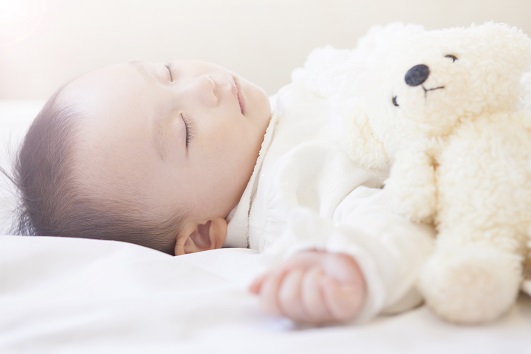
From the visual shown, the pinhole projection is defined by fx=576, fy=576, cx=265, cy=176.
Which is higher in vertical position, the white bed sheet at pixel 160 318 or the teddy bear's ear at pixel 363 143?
the teddy bear's ear at pixel 363 143

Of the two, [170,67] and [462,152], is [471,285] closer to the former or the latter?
[462,152]

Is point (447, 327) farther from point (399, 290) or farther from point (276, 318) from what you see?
point (276, 318)

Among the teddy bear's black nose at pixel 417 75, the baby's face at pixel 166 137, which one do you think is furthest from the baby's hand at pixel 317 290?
the baby's face at pixel 166 137

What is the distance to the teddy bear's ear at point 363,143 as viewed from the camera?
2.69 feet

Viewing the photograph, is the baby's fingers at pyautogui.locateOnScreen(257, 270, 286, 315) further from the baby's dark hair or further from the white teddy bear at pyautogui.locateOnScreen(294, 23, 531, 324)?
the baby's dark hair

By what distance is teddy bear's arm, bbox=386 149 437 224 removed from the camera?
26.6 inches

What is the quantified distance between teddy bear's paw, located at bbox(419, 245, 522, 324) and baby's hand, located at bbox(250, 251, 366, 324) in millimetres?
72

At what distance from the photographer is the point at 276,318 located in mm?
609

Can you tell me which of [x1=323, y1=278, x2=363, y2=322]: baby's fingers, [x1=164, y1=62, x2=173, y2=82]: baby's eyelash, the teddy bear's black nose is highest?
the teddy bear's black nose

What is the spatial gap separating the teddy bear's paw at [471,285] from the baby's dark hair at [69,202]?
54cm

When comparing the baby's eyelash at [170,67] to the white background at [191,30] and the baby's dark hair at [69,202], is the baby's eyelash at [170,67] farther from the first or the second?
the white background at [191,30]

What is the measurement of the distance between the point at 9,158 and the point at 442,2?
49.0 inches

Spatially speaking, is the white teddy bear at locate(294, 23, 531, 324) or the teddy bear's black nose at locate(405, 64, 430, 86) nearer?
the white teddy bear at locate(294, 23, 531, 324)

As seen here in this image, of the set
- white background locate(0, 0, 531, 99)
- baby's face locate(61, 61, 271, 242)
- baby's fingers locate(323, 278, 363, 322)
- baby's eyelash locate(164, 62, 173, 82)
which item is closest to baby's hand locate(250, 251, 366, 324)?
baby's fingers locate(323, 278, 363, 322)
